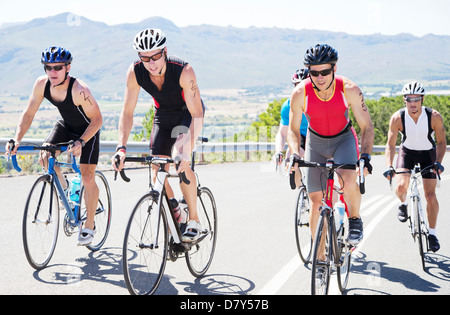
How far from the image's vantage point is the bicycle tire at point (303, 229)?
6492 millimetres

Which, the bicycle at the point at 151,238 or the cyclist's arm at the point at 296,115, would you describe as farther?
the cyclist's arm at the point at 296,115

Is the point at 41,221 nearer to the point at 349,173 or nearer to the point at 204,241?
the point at 204,241

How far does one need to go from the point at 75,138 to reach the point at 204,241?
6.48 feet

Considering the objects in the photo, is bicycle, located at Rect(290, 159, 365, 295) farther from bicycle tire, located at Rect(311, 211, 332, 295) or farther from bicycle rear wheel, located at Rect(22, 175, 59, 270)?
bicycle rear wheel, located at Rect(22, 175, 59, 270)

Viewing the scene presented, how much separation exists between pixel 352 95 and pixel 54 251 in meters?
3.77

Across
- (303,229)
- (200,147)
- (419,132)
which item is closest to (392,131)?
(419,132)

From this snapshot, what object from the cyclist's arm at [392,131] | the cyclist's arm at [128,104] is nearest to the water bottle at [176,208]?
the cyclist's arm at [128,104]

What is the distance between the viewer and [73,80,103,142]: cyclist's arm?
6.05 m

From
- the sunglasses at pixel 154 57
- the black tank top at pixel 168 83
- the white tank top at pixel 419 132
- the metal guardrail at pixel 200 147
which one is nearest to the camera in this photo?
the sunglasses at pixel 154 57

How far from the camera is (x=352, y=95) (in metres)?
5.21

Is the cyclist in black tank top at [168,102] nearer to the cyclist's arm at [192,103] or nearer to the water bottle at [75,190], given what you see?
the cyclist's arm at [192,103]

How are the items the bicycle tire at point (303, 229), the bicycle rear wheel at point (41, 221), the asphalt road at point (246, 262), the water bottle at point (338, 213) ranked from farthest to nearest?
1. the bicycle tire at point (303, 229)
2. the bicycle rear wheel at point (41, 221)
3. the asphalt road at point (246, 262)
4. the water bottle at point (338, 213)

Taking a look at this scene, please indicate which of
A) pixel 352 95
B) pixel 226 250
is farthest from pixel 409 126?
pixel 226 250

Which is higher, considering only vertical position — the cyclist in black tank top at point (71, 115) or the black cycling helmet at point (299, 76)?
the black cycling helmet at point (299, 76)
